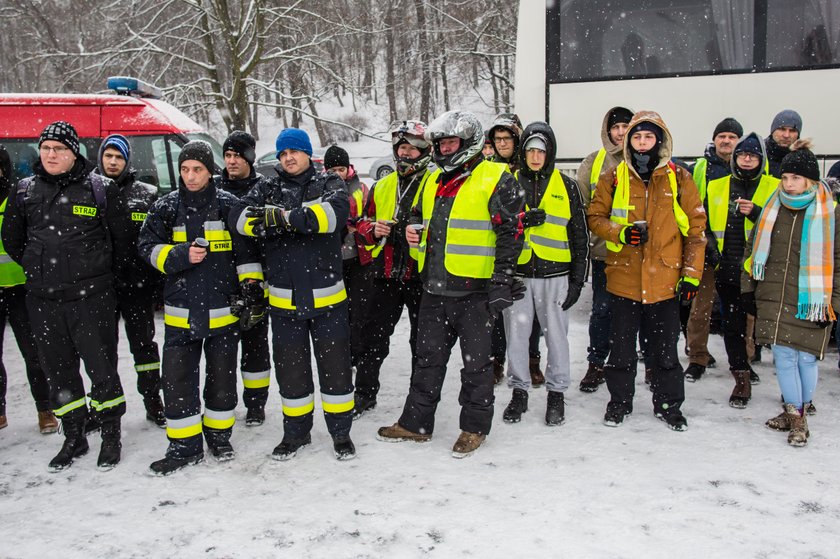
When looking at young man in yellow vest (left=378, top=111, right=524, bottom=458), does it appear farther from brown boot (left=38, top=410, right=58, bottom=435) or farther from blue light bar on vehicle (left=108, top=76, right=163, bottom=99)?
blue light bar on vehicle (left=108, top=76, right=163, bottom=99)

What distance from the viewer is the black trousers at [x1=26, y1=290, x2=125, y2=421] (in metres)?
4.11

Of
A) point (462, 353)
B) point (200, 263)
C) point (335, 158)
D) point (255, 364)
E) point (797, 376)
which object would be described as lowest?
point (797, 376)

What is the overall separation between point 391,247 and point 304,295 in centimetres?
96

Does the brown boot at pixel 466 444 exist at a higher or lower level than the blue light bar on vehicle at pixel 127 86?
lower

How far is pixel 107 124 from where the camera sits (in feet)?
27.0

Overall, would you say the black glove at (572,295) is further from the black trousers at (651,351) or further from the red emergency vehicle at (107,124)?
the red emergency vehicle at (107,124)

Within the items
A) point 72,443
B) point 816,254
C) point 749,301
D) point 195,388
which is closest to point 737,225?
point 749,301

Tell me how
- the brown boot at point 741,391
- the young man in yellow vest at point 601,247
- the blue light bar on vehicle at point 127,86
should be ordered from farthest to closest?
the blue light bar on vehicle at point 127,86
the young man in yellow vest at point 601,247
the brown boot at point 741,391

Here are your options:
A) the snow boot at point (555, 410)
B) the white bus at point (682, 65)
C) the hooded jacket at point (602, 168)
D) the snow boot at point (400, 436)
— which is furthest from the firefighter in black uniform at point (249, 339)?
the white bus at point (682, 65)

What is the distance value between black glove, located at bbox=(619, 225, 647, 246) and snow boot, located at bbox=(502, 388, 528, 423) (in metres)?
1.31

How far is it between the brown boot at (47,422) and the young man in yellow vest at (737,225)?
4.88 m

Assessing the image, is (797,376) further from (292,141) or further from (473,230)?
(292,141)

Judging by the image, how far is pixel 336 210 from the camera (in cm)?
396

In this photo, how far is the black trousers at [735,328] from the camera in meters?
5.00
